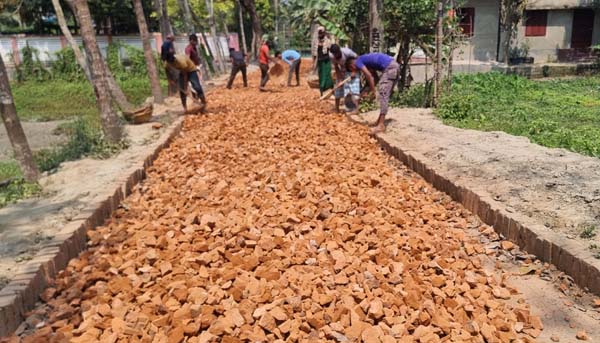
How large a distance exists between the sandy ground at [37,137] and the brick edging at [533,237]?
7241 mm

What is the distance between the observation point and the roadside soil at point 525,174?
11.1 ft

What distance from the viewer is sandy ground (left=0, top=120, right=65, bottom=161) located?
9.50m

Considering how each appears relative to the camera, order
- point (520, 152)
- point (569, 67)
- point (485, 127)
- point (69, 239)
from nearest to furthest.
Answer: point (69, 239) → point (520, 152) → point (485, 127) → point (569, 67)

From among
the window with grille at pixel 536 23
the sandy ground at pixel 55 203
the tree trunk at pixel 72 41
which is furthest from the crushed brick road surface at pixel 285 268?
the window with grille at pixel 536 23

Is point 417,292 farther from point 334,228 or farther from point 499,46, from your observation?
point 499,46

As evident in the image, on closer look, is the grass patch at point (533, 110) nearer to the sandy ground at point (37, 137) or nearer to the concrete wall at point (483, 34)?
the sandy ground at point (37, 137)

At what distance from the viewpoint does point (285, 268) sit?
10.1ft

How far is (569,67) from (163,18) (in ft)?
40.5

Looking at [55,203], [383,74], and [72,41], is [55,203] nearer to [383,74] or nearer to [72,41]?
[383,74]

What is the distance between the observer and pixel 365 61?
6.97 m

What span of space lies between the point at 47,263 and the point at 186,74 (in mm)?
6175

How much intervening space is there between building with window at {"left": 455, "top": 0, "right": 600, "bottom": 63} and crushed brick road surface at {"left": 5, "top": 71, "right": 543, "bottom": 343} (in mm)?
15364

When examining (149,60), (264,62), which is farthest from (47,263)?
(264,62)

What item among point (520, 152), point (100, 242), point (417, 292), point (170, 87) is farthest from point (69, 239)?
point (170, 87)
